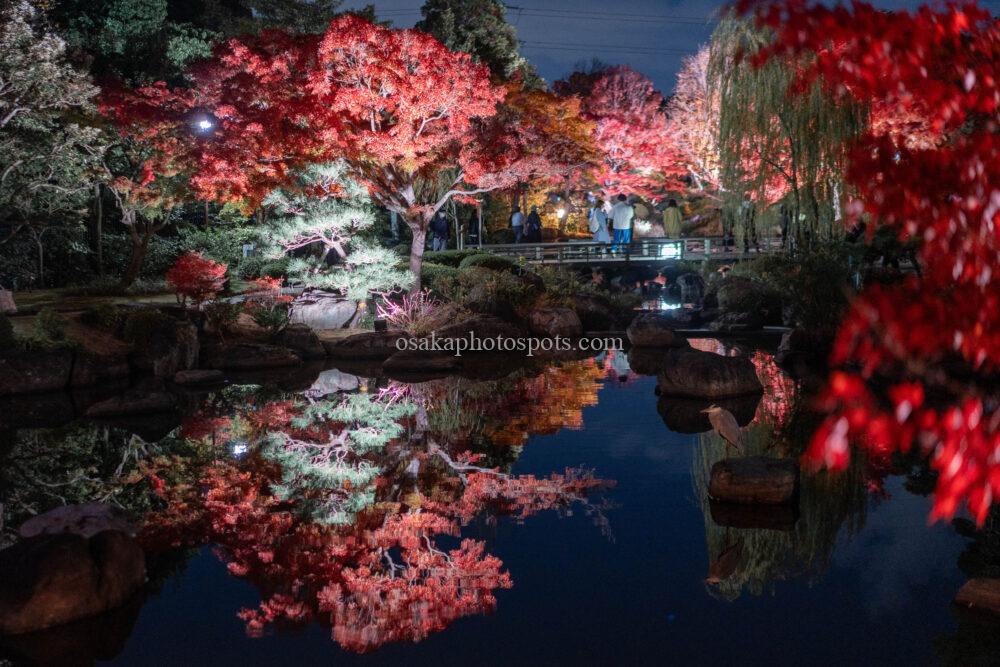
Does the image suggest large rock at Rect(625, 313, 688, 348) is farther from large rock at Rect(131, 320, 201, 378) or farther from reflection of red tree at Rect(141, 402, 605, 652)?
reflection of red tree at Rect(141, 402, 605, 652)

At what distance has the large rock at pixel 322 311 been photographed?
1650 cm

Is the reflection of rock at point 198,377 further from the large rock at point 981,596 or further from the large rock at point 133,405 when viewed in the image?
the large rock at point 981,596

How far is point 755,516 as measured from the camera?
6.36 meters

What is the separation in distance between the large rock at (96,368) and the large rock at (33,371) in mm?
117

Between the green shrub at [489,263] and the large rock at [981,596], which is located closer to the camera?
the large rock at [981,596]

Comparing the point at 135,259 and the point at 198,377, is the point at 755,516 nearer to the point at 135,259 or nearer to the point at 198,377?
the point at 198,377

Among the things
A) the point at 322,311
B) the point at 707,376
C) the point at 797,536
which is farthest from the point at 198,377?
the point at 797,536

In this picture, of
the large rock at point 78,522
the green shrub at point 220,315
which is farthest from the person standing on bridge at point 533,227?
the large rock at point 78,522

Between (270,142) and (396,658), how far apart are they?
1172 centimetres

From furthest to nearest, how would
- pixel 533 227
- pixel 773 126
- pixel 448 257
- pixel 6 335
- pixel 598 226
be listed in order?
pixel 533 227
pixel 598 226
pixel 448 257
pixel 6 335
pixel 773 126

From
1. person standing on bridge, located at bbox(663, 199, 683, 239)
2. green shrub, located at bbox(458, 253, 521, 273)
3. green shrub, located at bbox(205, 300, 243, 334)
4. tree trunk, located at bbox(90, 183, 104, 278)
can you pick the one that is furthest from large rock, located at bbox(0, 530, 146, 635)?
person standing on bridge, located at bbox(663, 199, 683, 239)

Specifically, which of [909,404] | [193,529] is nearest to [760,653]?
[909,404]

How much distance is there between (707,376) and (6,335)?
427 inches

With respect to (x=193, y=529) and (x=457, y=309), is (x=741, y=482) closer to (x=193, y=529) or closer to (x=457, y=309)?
(x=193, y=529)
